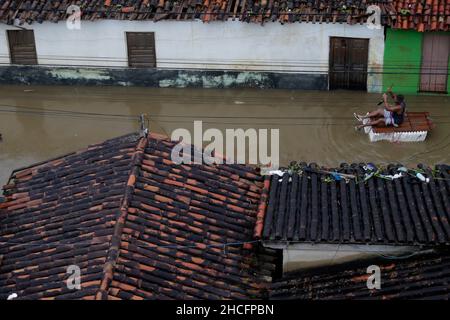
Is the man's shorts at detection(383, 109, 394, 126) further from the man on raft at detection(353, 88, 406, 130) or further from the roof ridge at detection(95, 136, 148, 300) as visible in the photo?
the roof ridge at detection(95, 136, 148, 300)

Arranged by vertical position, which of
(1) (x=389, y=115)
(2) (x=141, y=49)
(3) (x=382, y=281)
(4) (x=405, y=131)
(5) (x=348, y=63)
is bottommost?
(4) (x=405, y=131)

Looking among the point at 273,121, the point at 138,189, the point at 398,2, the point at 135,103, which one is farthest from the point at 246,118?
the point at 138,189

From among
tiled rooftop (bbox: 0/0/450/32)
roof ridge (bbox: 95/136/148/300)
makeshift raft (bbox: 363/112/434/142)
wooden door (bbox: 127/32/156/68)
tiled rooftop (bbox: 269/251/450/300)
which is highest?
tiled rooftop (bbox: 0/0/450/32)

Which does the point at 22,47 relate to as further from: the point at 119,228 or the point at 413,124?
the point at 119,228

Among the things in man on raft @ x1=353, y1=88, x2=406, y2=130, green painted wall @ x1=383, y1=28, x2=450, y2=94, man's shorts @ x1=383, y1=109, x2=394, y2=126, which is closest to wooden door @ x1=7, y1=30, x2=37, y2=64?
man on raft @ x1=353, y1=88, x2=406, y2=130

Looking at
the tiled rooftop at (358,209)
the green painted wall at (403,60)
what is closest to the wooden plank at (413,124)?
the green painted wall at (403,60)

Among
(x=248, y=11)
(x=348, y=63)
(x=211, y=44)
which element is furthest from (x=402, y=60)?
(x=211, y=44)

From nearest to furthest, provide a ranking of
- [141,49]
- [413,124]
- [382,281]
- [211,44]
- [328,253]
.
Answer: [382,281] < [328,253] < [413,124] < [211,44] < [141,49]
